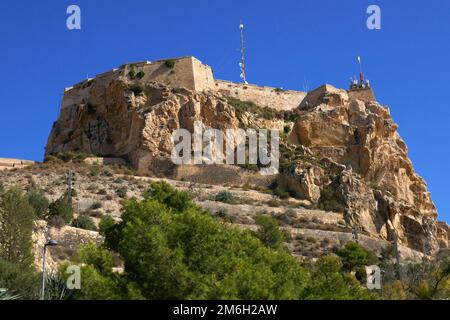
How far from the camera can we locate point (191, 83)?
48812 mm

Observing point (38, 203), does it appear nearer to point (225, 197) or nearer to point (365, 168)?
point (225, 197)

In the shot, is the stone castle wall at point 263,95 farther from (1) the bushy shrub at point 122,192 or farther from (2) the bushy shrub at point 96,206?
(2) the bushy shrub at point 96,206

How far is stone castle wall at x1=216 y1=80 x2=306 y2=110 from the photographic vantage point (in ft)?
177

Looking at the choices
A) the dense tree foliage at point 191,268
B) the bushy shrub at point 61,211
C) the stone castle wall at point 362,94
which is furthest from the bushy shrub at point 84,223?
the stone castle wall at point 362,94

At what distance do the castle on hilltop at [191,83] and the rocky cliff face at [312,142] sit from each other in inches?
28.9

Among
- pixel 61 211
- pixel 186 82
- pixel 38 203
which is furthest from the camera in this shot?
pixel 186 82

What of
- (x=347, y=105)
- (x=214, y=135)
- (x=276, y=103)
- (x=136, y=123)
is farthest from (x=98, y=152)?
(x=347, y=105)

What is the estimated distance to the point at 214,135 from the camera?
4597 cm

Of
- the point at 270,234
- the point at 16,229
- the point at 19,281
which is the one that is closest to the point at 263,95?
the point at 270,234

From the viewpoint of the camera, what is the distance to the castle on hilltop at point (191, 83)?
4950cm

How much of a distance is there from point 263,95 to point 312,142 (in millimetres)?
5891

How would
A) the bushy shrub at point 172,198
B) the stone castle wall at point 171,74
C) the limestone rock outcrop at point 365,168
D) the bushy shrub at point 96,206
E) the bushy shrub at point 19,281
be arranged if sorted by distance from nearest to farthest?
Answer: the bushy shrub at point 19,281
the bushy shrub at point 172,198
the bushy shrub at point 96,206
the limestone rock outcrop at point 365,168
the stone castle wall at point 171,74

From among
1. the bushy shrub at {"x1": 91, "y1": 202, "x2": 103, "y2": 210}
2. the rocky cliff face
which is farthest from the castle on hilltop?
the bushy shrub at {"x1": 91, "y1": 202, "x2": 103, "y2": 210}

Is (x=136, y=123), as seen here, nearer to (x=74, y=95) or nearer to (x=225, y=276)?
(x=74, y=95)
